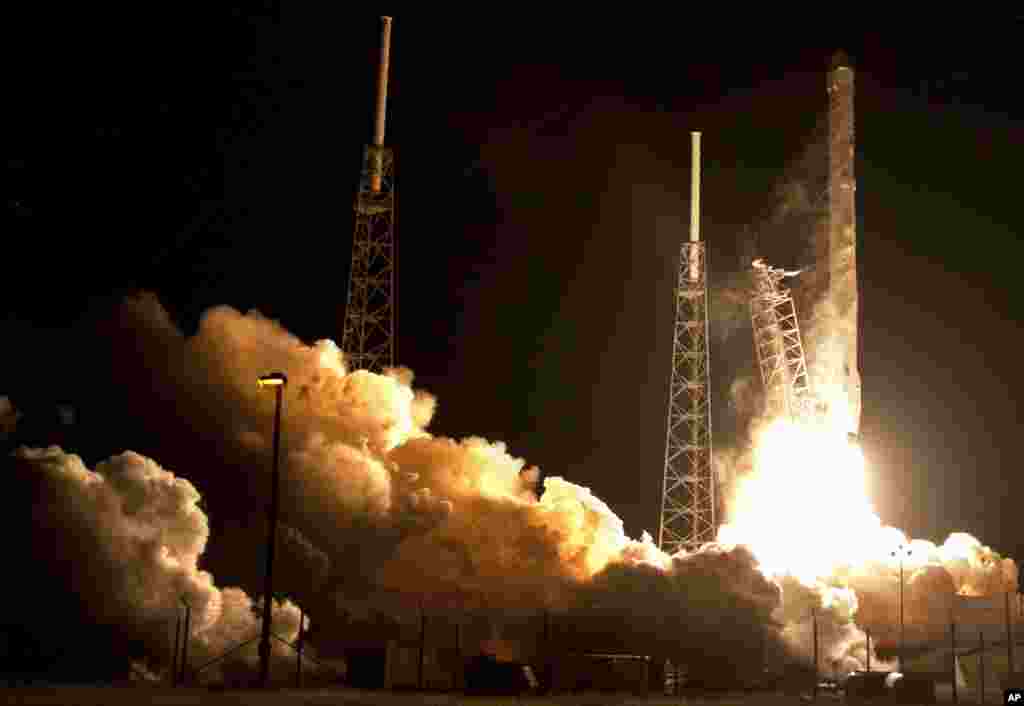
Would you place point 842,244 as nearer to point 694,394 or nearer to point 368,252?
point 694,394

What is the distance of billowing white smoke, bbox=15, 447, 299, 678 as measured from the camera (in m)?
47.6

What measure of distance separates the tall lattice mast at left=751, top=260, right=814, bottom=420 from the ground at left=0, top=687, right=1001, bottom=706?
30602mm

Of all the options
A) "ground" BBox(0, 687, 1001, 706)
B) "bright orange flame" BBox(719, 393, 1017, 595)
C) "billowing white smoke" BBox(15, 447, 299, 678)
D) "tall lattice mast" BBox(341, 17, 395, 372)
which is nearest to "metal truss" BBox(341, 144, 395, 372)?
"tall lattice mast" BBox(341, 17, 395, 372)

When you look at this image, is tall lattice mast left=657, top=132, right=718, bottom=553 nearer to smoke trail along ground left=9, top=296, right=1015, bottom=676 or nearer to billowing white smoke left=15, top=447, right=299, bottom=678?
smoke trail along ground left=9, top=296, right=1015, bottom=676

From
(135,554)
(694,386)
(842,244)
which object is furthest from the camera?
(842,244)

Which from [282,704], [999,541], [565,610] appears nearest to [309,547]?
[565,610]

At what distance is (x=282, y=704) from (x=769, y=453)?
46.6 m

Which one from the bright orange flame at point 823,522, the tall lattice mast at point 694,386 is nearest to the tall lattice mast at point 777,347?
the bright orange flame at point 823,522

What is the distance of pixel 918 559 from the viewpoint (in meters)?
70.0

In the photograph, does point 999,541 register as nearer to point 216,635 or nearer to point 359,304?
point 359,304

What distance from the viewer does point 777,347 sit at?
237 feet

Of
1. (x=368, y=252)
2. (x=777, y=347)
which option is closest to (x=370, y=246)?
(x=368, y=252)

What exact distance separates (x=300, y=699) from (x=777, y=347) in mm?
43864

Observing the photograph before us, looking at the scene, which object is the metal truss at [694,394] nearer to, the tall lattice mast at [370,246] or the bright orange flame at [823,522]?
the bright orange flame at [823,522]
